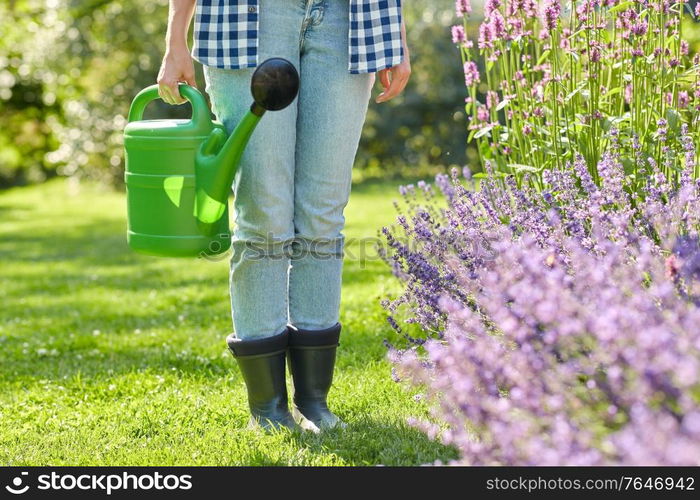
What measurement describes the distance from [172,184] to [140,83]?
39.0 feet

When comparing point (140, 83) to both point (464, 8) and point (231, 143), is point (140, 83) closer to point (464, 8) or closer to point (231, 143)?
point (464, 8)

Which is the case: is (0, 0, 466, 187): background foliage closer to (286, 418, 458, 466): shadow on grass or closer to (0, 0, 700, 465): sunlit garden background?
(0, 0, 700, 465): sunlit garden background

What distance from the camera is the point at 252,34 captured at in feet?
7.25

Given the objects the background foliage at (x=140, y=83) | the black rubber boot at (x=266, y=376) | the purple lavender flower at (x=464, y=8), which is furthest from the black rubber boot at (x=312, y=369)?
the background foliage at (x=140, y=83)

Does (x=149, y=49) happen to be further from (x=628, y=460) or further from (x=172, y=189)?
(x=628, y=460)

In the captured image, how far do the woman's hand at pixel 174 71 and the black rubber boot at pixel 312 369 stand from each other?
747 mm

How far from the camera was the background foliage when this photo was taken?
13.2m

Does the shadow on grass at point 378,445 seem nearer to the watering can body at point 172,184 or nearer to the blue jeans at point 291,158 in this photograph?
the blue jeans at point 291,158

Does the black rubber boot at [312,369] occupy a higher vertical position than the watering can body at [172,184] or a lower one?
lower

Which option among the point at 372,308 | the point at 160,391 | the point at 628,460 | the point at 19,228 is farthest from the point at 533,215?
the point at 19,228

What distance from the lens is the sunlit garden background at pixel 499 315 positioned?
4.85 feet

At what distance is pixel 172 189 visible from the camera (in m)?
2.24

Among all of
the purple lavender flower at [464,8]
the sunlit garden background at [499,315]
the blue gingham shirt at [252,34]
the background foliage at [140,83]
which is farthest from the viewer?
the background foliage at [140,83]

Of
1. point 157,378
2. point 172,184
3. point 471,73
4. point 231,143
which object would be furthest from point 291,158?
point 157,378
